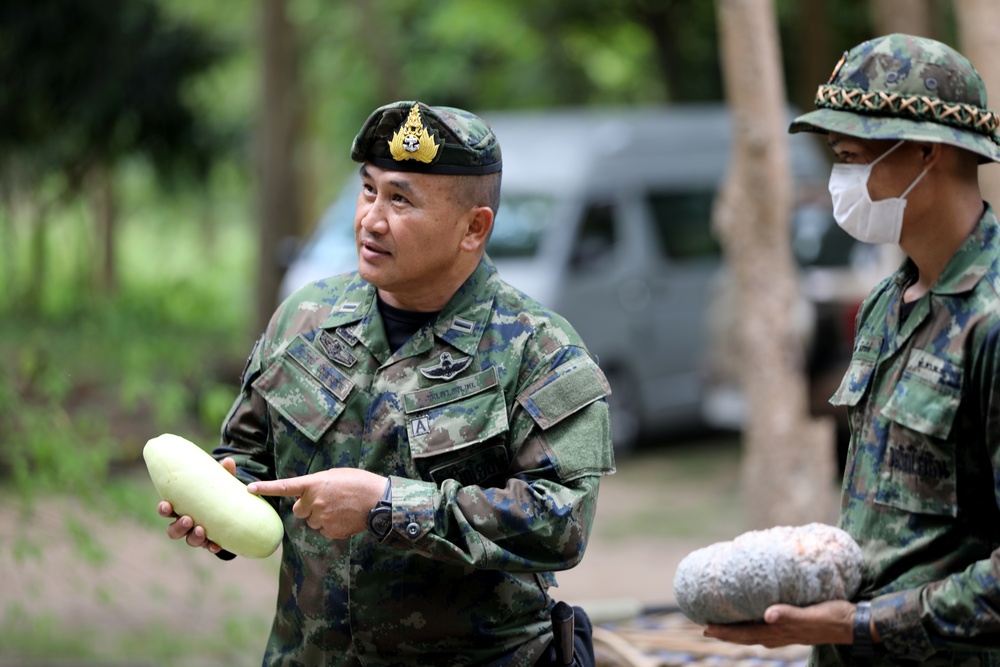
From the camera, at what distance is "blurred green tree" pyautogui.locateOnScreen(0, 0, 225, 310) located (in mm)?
12836

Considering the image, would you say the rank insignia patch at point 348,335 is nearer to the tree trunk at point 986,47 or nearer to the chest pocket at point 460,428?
the chest pocket at point 460,428

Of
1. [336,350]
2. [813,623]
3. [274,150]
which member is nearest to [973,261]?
[813,623]

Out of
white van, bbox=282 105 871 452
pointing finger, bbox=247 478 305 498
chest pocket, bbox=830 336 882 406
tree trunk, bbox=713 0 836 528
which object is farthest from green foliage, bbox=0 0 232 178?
chest pocket, bbox=830 336 882 406

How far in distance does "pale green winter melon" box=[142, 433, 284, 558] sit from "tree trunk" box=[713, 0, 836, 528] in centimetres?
486

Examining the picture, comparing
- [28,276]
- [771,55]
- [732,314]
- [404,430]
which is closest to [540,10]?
[28,276]

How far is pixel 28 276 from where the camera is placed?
1368 centimetres

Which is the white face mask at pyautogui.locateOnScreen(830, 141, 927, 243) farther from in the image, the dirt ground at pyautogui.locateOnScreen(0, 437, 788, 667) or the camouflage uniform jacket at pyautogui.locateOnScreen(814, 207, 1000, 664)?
the dirt ground at pyautogui.locateOnScreen(0, 437, 788, 667)

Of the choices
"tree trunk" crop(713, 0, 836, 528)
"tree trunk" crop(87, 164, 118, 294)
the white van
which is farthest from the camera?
"tree trunk" crop(87, 164, 118, 294)

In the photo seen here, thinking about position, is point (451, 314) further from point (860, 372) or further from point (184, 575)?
point (184, 575)

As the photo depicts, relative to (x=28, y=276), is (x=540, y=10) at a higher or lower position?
higher

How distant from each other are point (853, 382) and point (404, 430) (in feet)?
2.97

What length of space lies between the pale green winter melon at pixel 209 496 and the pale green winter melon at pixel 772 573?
2.87 feet

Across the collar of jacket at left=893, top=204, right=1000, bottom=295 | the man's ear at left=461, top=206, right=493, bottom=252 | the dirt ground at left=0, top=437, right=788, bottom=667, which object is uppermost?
the man's ear at left=461, top=206, right=493, bottom=252

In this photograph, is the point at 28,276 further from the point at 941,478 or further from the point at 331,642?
the point at 941,478
